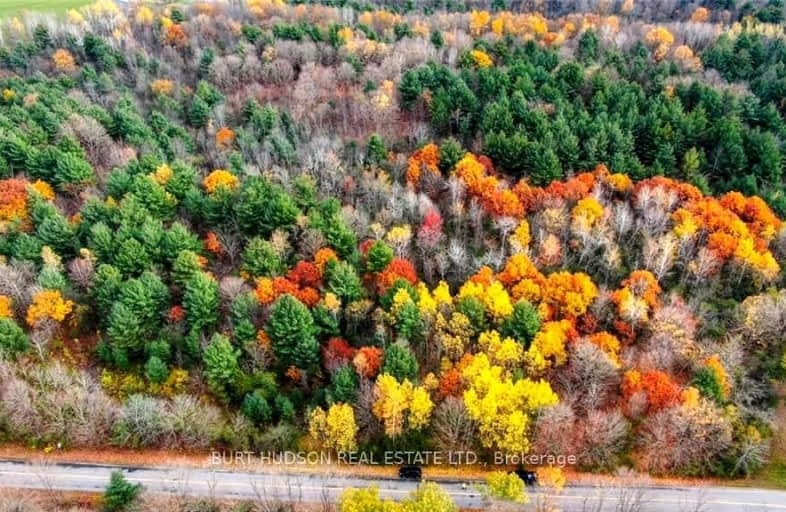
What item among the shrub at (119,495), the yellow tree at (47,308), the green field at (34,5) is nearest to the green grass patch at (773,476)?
the shrub at (119,495)

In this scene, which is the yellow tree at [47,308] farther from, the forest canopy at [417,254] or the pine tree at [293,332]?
the pine tree at [293,332]

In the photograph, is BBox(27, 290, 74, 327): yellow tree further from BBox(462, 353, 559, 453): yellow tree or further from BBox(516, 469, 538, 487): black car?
BBox(516, 469, 538, 487): black car

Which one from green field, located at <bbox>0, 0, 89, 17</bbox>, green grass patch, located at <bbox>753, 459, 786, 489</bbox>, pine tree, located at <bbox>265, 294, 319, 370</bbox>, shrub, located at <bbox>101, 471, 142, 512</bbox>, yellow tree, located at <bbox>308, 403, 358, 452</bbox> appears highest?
green field, located at <bbox>0, 0, 89, 17</bbox>

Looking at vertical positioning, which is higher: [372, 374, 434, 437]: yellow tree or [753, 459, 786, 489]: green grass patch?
[372, 374, 434, 437]: yellow tree

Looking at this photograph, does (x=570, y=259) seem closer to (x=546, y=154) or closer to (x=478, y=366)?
(x=546, y=154)

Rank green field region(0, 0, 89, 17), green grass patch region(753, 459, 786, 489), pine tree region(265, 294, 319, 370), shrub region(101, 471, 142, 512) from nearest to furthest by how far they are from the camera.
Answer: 1. shrub region(101, 471, 142, 512)
2. green grass patch region(753, 459, 786, 489)
3. pine tree region(265, 294, 319, 370)
4. green field region(0, 0, 89, 17)

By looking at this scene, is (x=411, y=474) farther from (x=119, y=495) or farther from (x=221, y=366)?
(x=119, y=495)

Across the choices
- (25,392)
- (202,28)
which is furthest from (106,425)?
(202,28)

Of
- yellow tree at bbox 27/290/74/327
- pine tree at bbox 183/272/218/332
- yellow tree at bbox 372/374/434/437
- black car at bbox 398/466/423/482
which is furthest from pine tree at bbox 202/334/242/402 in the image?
black car at bbox 398/466/423/482
